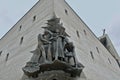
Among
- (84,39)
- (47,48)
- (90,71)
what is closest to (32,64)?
(47,48)

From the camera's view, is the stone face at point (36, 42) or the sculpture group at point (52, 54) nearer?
the sculpture group at point (52, 54)

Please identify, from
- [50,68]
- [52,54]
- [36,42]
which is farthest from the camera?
[36,42]

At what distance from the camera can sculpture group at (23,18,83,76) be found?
911cm

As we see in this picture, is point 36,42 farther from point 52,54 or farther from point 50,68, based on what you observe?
point 50,68

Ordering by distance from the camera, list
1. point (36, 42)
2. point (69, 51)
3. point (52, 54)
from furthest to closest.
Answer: point (36, 42) < point (69, 51) < point (52, 54)

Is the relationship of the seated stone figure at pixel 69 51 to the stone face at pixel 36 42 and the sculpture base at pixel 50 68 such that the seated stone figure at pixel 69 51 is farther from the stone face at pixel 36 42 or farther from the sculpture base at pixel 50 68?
the sculpture base at pixel 50 68

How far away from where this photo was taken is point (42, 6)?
48.0 ft

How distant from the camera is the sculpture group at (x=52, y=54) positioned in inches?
359

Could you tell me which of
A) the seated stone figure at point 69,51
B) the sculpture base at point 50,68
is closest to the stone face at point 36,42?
the seated stone figure at point 69,51

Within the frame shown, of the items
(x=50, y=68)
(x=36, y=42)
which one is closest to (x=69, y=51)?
(x=50, y=68)

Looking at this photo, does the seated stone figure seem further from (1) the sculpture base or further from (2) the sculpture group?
(1) the sculpture base

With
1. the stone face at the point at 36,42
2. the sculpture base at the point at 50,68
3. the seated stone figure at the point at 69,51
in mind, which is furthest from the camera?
the stone face at the point at 36,42

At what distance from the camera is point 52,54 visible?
9.45 metres

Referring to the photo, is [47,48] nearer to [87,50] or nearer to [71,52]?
[71,52]
